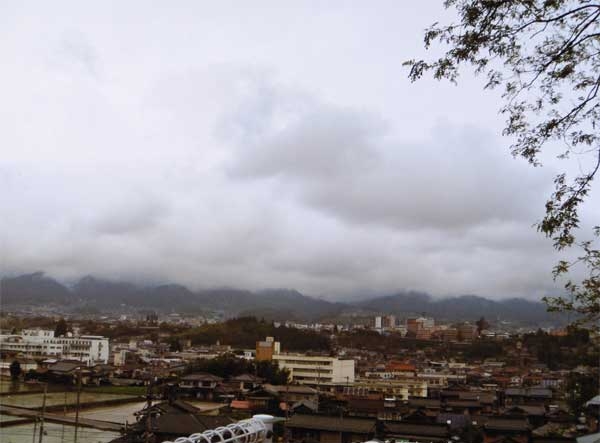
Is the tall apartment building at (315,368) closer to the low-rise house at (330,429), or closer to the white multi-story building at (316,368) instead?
the white multi-story building at (316,368)

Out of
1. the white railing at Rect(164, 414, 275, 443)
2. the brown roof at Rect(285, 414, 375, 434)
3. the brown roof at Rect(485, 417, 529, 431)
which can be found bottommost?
the brown roof at Rect(485, 417, 529, 431)

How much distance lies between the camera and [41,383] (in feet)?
76.3

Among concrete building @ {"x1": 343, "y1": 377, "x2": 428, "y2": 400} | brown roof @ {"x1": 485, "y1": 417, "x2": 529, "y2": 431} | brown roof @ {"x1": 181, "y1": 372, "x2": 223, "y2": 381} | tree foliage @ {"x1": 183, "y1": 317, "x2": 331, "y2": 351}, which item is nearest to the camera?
brown roof @ {"x1": 485, "y1": 417, "x2": 529, "y2": 431}

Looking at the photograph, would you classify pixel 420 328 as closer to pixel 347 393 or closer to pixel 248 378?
pixel 347 393

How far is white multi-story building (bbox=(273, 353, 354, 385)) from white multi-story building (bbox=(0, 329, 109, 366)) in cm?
1341

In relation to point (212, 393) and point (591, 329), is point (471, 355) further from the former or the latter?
point (591, 329)

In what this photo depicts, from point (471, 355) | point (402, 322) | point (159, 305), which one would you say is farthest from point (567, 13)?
point (159, 305)

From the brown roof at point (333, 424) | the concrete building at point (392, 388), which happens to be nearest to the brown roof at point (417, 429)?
the brown roof at point (333, 424)

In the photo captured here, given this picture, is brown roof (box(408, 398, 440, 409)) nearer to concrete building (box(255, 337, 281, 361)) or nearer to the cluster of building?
the cluster of building

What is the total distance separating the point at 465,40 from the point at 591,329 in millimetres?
2038

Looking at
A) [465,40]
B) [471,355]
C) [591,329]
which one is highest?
[465,40]

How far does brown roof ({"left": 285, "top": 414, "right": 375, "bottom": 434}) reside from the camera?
14.8 meters

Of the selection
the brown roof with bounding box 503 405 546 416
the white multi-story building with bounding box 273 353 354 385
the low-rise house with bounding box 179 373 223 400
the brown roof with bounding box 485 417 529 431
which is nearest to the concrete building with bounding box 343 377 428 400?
the white multi-story building with bounding box 273 353 354 385

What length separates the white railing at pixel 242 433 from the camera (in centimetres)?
437
